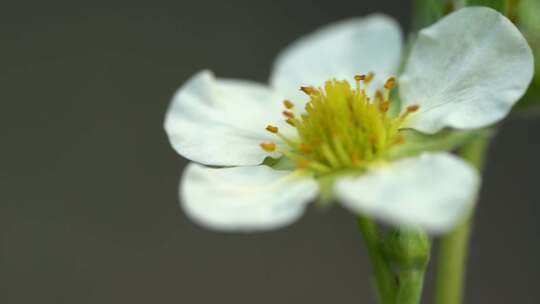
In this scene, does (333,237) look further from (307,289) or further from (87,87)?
(87,87)

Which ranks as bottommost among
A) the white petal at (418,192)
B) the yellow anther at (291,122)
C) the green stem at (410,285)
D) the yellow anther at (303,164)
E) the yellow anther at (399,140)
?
the green stem at (410,285)

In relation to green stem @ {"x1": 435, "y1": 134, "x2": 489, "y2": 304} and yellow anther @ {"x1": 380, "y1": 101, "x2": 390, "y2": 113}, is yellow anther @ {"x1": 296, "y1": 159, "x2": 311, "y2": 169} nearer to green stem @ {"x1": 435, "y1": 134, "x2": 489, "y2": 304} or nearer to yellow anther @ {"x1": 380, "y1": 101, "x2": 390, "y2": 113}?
yellow anther @ {"x1": 380, "y1": 101, "x2": 390, "y2": 113}

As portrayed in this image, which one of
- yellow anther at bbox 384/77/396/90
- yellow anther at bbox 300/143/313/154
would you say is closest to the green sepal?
yellow anther at bbox 300/143/313/154

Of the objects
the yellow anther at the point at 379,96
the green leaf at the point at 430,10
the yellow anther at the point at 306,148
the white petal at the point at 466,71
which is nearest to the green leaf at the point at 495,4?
the white petal at the point at 466,71

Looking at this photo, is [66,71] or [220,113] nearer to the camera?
[220,113]

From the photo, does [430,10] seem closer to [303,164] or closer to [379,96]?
[379,96]

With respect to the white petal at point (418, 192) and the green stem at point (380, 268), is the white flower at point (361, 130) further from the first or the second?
the green stem at point (380, 268)

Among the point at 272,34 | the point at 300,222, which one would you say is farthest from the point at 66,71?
the point at 300,222

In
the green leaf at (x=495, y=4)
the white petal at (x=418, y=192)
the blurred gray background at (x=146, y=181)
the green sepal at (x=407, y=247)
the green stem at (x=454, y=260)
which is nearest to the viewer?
the white petal at (x=418, y=192)
